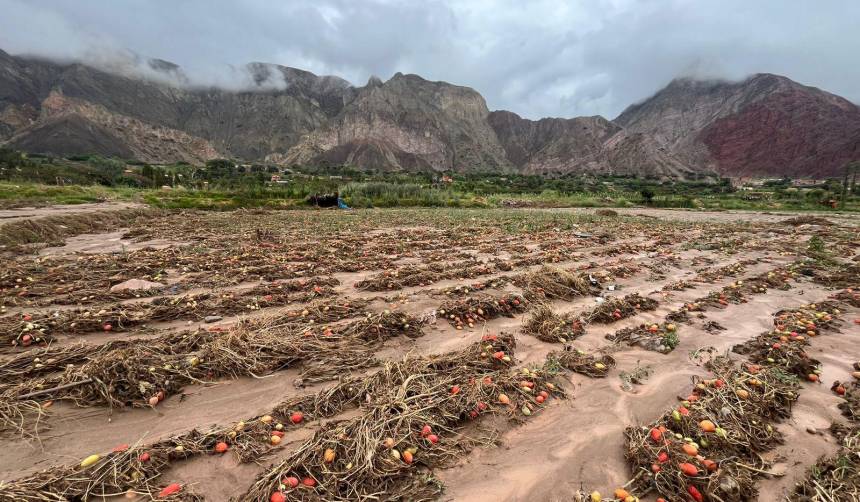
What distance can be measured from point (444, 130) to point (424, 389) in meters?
188

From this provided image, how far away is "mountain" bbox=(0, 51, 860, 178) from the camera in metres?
131

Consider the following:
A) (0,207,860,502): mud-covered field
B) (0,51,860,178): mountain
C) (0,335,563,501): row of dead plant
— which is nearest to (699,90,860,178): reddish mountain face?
(0,51,860,178): mountain

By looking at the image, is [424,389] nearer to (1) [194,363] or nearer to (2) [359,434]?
(2) [359,434]

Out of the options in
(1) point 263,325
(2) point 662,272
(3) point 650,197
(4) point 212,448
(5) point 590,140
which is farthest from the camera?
(5) point 590,140

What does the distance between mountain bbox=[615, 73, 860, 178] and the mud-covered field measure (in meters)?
164

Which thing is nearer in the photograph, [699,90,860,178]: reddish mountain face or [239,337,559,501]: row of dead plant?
[239,337,559,501]: row of dead plant

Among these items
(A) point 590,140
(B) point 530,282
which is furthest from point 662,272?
(A) point 590,140

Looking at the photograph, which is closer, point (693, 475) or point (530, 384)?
point (693, 475)

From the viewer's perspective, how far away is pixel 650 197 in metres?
56.0

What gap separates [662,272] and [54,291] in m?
13.4

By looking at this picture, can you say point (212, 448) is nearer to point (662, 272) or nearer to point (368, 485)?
point (368, 485)

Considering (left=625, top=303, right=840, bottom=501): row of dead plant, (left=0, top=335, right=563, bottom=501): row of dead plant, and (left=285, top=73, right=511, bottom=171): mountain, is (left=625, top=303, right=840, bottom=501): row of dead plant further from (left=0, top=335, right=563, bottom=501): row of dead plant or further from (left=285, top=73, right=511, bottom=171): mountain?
(left=285, top=73, right=511, bottom=171): mountain

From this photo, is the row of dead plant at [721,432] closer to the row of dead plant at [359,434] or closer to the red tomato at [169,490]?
the row of dead plant at [359,434]

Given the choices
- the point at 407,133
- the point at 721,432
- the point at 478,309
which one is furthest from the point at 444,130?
the point at 721,432
